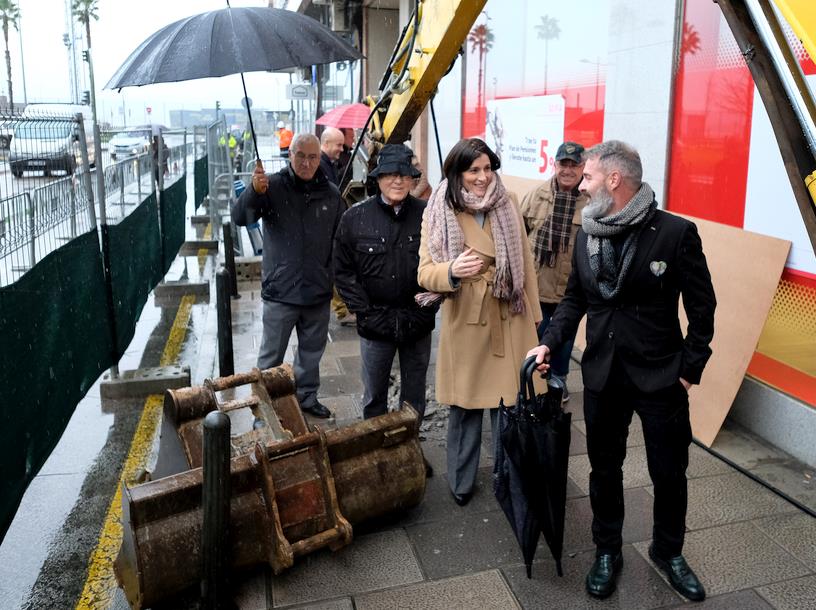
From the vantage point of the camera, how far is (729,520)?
3.98m

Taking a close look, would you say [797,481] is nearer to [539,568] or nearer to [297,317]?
[539,568]

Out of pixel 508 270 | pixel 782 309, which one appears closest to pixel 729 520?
pixel 782 309

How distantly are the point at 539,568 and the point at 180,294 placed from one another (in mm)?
7362

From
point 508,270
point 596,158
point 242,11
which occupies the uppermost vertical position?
point 242,11

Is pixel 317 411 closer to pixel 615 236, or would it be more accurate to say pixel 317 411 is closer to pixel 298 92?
pixel 615 236

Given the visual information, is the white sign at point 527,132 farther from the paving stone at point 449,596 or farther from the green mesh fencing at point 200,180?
the green mesh fencing at point 200,180

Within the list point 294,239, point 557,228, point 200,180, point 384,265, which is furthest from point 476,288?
point 200,180

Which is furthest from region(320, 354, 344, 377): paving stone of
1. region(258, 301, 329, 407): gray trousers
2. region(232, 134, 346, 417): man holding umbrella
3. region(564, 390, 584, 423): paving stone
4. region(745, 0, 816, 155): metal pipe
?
region(745, 0, 816, 155): metal pipe

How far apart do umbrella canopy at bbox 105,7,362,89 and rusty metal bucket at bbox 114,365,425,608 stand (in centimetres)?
178

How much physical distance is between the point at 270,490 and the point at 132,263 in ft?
14.4

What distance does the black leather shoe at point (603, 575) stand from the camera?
3336 mm

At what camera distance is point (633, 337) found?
3.16 meters

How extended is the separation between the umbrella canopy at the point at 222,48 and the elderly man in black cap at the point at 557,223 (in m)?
1.70

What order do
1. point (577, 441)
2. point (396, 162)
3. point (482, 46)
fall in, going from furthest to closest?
point (482, 46), point (577, 441), point (396, 162)
